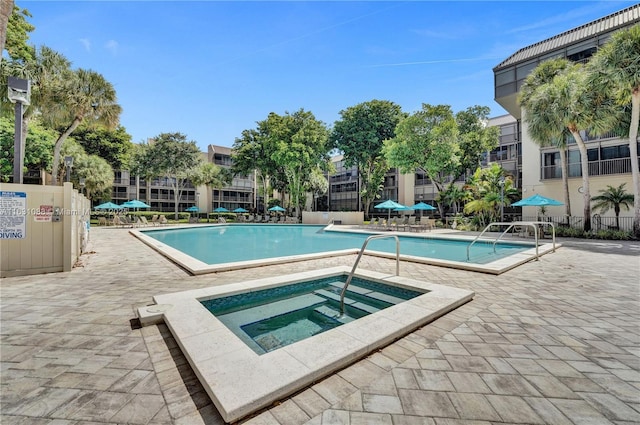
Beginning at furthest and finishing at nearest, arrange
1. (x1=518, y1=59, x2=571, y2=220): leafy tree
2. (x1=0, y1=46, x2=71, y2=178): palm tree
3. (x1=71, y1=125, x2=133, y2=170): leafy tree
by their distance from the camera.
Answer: (x1=71, y1=125, x2=133, y2=170): leafy tree → (x1=518, y1=59, x2=571, y2=220): leafy tree → (x1=0, y1=46, x2=71, y2=178): palm tree

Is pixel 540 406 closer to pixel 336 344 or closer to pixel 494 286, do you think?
pixel 336 344

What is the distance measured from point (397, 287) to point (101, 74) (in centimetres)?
1877

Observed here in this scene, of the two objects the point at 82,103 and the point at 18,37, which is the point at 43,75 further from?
the point at 18,37

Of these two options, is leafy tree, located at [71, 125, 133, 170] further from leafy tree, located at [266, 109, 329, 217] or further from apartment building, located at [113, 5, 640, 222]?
apartment building, located at [113, 5, 640, 222]

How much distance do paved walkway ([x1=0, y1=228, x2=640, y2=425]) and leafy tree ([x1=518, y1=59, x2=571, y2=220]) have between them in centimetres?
1526

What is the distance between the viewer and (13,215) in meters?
5.56

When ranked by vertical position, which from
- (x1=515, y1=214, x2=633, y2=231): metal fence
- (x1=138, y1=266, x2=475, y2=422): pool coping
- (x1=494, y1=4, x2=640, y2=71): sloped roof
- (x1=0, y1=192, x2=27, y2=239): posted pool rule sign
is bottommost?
(x1=138, y1=266, x2=475, y2=422): pool coping

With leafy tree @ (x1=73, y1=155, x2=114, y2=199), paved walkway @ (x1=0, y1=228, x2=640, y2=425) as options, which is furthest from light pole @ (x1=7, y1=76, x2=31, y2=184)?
leafy tree @ (x1=73, y1=155, x2=114, y2=199)

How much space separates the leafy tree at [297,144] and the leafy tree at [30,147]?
17545 millimetres

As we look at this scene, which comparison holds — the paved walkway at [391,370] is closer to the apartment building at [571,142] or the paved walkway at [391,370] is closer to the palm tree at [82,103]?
the palm tree at [82,103]

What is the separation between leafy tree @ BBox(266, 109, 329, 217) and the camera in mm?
→ 26859

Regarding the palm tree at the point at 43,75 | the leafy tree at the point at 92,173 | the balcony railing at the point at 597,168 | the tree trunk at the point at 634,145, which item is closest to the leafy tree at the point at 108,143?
the leafy tree at the point at 92,173

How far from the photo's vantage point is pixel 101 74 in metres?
15.1

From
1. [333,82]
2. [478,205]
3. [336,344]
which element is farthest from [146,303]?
[478,205]
